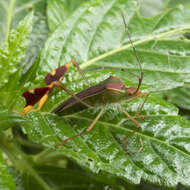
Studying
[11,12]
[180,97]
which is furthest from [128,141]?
[11,12]

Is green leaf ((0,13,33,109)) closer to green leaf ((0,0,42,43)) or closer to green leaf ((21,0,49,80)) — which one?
green leaf ((21,0,49,80))

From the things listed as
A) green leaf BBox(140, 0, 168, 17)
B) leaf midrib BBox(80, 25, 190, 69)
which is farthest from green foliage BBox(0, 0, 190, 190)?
green leaf BBox(140, 0, 168, 17)

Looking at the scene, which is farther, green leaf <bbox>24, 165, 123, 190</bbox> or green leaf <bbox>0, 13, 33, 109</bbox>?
green leaf <bbox>24, 165, 123, 190</bbox>

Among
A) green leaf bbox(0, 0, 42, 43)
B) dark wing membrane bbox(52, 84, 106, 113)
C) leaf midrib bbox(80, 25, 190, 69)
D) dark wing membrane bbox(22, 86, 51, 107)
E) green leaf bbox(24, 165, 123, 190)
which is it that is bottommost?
green leaf bbox(24, 165, 123, 190)

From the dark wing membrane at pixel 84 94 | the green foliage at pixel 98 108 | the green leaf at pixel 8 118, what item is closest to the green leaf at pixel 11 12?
the green foliage at pixel 98 108

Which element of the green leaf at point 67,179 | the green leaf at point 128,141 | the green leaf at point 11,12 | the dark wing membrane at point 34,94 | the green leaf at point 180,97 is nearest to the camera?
the green leaf at point 128,141

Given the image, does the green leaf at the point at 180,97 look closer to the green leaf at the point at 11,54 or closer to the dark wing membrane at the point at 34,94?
the dark wing membrane at the point at 34,94

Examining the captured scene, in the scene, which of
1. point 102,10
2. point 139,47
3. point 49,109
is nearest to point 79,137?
point 49,109

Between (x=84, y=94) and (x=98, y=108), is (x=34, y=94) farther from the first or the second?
(x=98, y=108)
